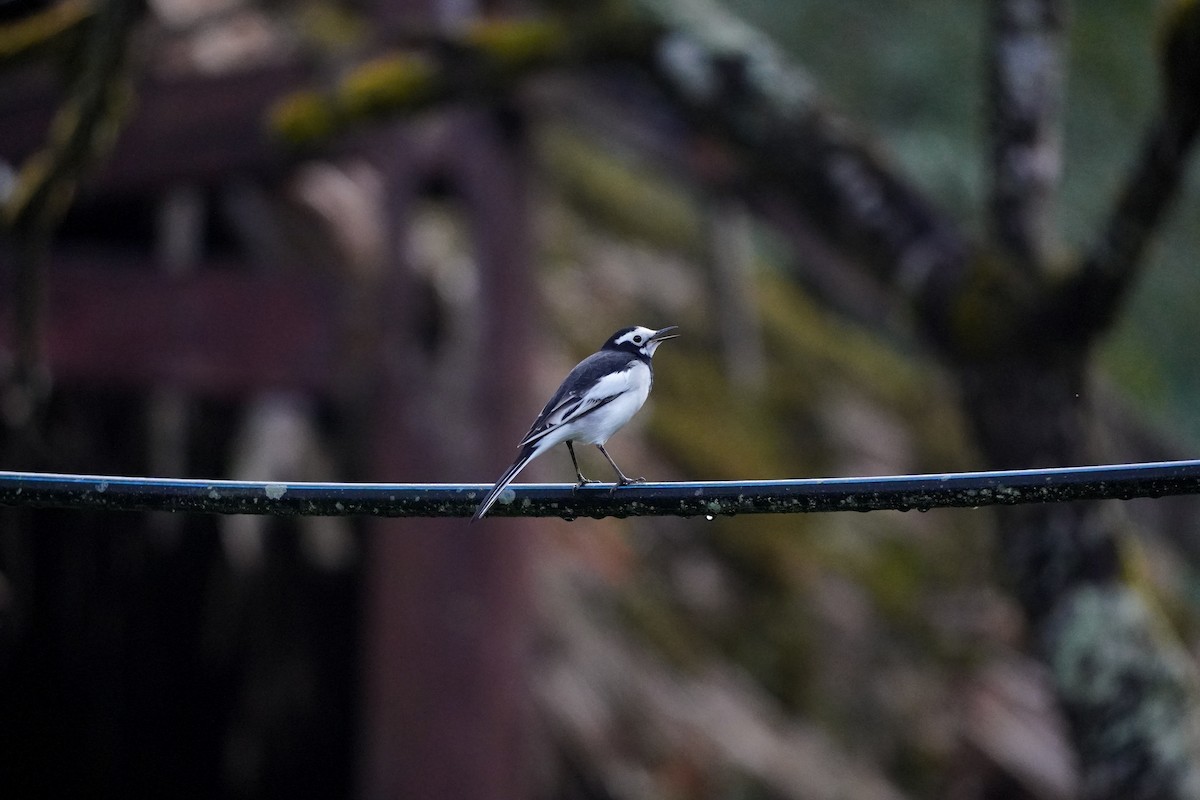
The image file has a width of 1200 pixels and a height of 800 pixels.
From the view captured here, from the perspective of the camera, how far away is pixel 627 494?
2.35 meters

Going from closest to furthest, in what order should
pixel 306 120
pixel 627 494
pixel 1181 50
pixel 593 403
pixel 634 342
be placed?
pixel 627 494, pixel 593 403, pixel 634 342, pixel 1181 50, pixel 306 120

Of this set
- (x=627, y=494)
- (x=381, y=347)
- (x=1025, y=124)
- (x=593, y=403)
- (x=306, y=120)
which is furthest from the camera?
(x=381, y=347)

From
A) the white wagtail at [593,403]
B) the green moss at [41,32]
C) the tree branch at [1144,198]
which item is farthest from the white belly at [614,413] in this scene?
the green moss at [41,32]

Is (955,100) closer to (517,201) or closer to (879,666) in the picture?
(879,666)

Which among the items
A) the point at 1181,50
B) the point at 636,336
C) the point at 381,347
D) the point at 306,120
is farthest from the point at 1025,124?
the point at 306,120

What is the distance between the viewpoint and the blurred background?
16.3 ft

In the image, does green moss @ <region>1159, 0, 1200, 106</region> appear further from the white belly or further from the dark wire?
the dark wire

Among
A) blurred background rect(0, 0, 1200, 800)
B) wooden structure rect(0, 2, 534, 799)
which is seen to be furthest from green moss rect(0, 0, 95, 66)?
wooden structure rect(0, 2, 534, 799)

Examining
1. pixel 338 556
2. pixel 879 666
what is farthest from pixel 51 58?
pixel 879 666

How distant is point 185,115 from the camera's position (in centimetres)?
525

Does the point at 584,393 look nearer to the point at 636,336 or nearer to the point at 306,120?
the point at 636,336

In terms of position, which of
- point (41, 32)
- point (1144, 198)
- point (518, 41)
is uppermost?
point (41, 32)

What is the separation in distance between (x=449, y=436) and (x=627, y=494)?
2.92 m

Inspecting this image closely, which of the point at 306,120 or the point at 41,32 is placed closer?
the point at 41,32
